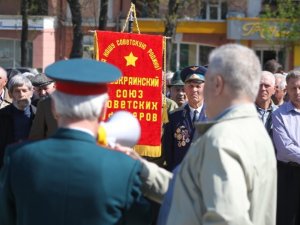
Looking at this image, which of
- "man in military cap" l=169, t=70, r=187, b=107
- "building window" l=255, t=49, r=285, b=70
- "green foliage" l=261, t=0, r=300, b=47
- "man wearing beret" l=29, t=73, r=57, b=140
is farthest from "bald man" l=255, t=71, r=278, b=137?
"building window" l=255, t=49, r=285, b=70

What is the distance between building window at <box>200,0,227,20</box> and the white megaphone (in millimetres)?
31747

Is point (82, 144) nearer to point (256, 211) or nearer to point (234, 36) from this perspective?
point (256, 211)

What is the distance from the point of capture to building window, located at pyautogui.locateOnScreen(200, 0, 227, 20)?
34.7 m

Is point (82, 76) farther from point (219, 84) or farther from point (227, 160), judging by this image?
point (227, 160)

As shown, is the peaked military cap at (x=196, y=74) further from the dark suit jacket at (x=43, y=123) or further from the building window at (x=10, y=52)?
the building window at (x=10, y=52)

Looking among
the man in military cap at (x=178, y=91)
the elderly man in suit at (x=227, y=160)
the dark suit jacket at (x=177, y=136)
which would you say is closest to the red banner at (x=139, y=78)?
the dark suit jacket at (x=177, y=136)

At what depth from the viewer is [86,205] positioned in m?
3.00

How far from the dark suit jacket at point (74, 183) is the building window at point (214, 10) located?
32.0 metres

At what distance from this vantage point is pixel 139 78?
7.25 m

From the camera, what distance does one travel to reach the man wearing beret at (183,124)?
6426mm

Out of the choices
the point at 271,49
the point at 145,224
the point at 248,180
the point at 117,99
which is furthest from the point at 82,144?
the point at 271,49

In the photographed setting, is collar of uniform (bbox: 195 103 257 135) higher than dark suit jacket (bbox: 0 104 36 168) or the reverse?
higher

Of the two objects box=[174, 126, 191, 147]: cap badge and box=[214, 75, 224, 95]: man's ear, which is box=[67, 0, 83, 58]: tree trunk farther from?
box=[214, 75, 224, 95]: man's ear

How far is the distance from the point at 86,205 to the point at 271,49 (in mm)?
31352
